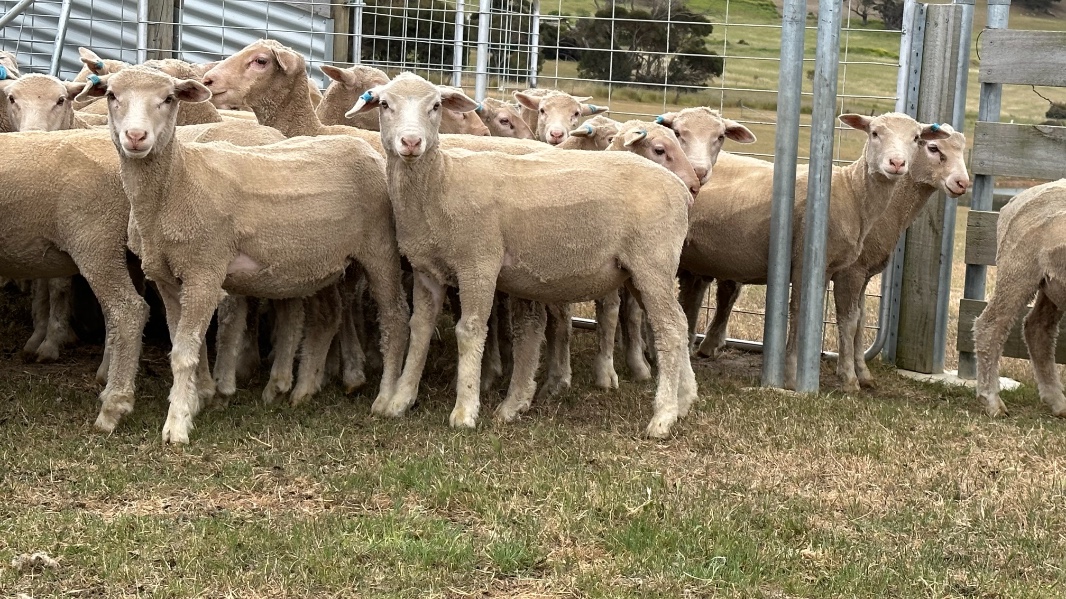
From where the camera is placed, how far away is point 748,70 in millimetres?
41000

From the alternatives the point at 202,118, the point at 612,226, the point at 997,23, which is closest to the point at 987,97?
the point at 997,23

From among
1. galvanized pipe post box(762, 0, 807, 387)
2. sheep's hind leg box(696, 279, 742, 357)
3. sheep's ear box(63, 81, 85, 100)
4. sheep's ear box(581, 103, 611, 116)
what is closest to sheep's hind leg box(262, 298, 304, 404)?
sheep's ear box(63, 81, 85, 100)

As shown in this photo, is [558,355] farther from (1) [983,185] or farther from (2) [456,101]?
(1) [983,185]

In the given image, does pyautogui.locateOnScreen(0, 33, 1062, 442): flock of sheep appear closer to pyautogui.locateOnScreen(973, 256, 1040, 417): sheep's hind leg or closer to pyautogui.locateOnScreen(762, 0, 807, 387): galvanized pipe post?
pyautogui.locateOnScreen(762, 0, 807, 387): galvanized pipe post

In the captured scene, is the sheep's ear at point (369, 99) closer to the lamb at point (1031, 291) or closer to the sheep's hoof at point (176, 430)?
the sheep's hoof at point (176, 430)

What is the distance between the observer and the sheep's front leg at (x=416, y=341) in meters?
7.86

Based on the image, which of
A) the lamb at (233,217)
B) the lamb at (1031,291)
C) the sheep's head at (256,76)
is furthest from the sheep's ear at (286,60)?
the lamb at (1031,291)

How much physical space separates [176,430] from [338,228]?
5.00 feet

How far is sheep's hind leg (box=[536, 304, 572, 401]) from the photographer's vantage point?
8859mm

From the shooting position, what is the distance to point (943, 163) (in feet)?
30.7

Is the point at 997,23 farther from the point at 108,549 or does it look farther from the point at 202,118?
the point at 108,549

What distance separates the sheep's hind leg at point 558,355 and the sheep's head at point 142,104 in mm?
2919

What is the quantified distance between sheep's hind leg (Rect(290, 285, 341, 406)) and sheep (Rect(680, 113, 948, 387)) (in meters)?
2.97

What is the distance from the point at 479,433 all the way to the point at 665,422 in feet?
3.56
